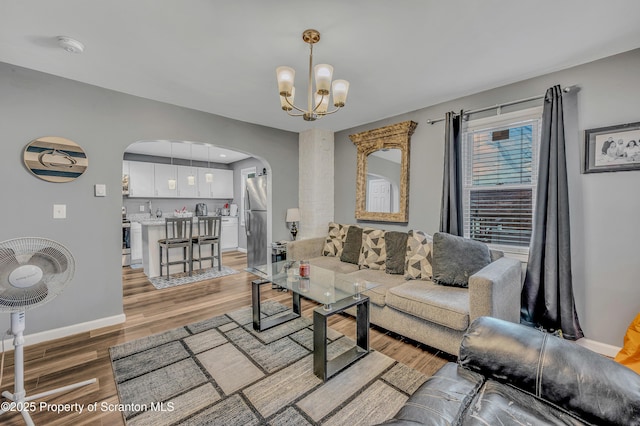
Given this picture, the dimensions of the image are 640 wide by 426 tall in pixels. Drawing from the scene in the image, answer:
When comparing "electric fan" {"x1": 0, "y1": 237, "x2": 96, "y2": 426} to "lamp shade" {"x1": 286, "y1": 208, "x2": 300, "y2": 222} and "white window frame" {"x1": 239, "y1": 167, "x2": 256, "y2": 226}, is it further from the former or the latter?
"white window frame" {"x1": 239, "y1": 167, "x2": 256, "y2": 226}

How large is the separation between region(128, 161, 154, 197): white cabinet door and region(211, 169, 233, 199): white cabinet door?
1.44m

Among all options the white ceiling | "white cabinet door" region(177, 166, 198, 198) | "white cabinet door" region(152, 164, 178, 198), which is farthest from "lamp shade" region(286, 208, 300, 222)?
"white cabinet door" region(152, 164, 178, 198)

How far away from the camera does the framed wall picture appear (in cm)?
207

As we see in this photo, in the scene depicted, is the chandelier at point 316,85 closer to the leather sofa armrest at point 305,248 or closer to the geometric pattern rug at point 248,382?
the geometric pattern rug at point 248,382

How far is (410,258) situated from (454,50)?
194cm

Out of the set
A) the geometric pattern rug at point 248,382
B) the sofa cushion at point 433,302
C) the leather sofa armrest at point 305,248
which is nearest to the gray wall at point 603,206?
the sofa cushion at point 433,302

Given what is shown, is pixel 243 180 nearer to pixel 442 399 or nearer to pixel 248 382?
pixel 248 382

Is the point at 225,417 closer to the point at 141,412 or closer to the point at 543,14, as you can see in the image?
the point at 141,412

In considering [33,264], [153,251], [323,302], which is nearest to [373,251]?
[323,302]

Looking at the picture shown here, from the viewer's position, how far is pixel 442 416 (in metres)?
0.89


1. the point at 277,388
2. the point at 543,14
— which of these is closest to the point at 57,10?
the point at 277,388

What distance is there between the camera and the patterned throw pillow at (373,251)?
3.23 meters

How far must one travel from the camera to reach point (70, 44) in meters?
2.01

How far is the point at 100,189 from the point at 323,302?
8.55 ft
